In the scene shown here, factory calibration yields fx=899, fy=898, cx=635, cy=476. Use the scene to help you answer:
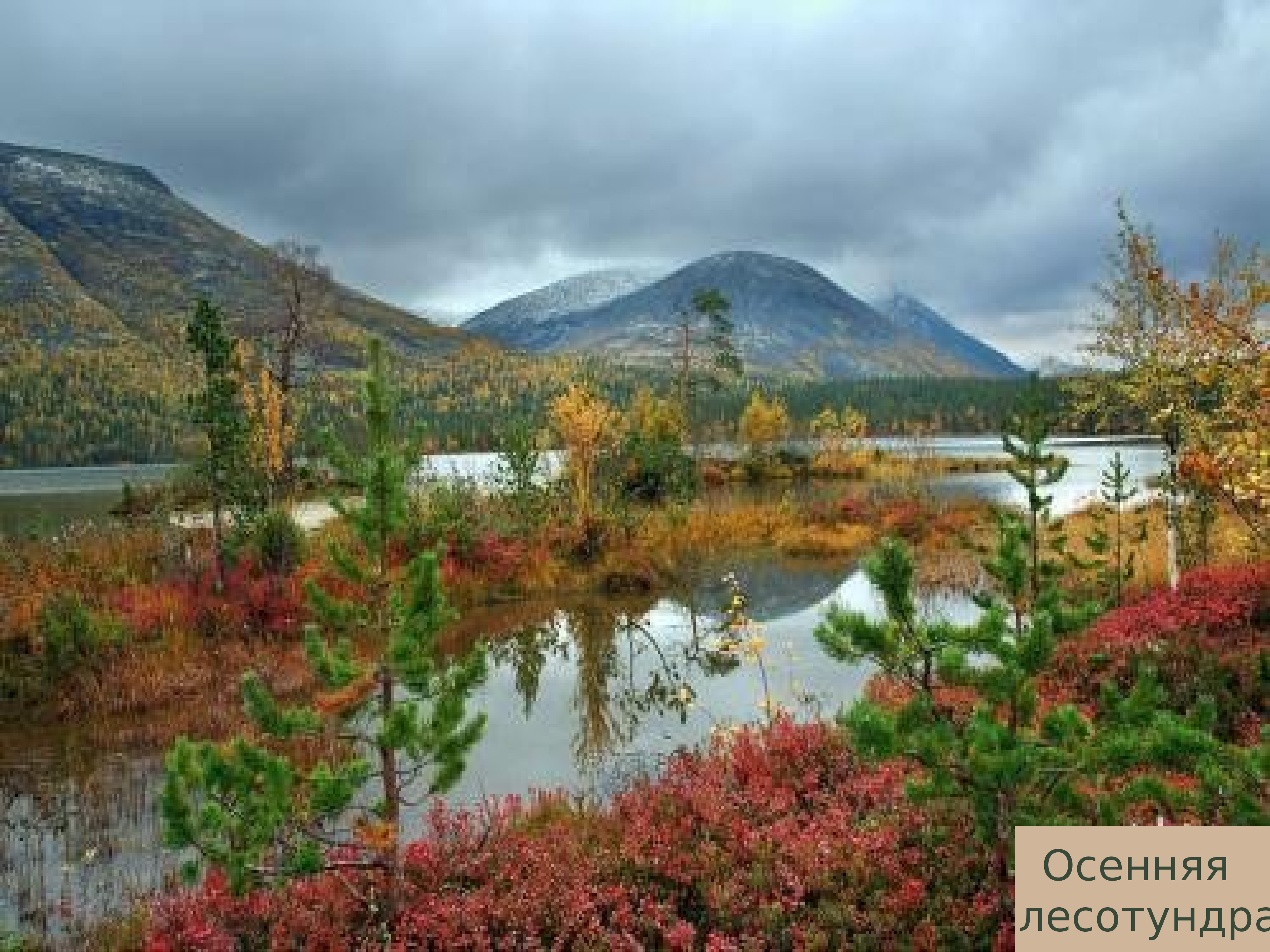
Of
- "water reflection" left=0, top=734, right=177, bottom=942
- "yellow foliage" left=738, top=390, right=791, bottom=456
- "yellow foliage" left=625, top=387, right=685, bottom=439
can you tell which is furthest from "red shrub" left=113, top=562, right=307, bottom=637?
"yellow foliage" left=738, top=390, right=791, bottom=456

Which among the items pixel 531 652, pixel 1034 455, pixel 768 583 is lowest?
pixel 531 652

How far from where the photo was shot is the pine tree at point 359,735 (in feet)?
20.6

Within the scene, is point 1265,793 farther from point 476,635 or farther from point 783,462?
point 783,462

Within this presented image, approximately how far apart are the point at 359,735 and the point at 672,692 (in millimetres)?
9484

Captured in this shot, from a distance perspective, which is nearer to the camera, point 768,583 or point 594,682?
point 594,682

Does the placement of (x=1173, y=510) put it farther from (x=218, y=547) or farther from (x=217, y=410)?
(x=218, y=547)

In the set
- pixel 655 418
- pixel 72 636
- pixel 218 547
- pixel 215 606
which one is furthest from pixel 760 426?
pixel 72 636

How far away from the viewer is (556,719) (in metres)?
15.1

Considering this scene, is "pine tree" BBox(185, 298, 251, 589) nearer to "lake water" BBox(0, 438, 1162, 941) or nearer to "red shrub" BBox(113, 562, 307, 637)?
"red shrub" BBox(113, 562, 307, 637)

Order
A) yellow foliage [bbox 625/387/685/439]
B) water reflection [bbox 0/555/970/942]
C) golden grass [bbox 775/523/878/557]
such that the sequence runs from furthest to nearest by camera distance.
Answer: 1. yellow foliage [bbox 625/387/685/439]
2. golden grass [bbox 775/523/878/557]
3. water reflection [bbox 0/555/970/942]

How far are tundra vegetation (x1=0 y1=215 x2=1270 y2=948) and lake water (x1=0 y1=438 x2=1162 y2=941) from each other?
2.09ft

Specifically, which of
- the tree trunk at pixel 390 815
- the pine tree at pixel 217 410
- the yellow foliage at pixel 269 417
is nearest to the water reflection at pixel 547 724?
the tree trunk at pixel 390 815

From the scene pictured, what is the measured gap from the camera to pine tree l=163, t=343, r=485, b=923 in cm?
627

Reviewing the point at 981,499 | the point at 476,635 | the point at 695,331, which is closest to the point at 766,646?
the point at 476,635
